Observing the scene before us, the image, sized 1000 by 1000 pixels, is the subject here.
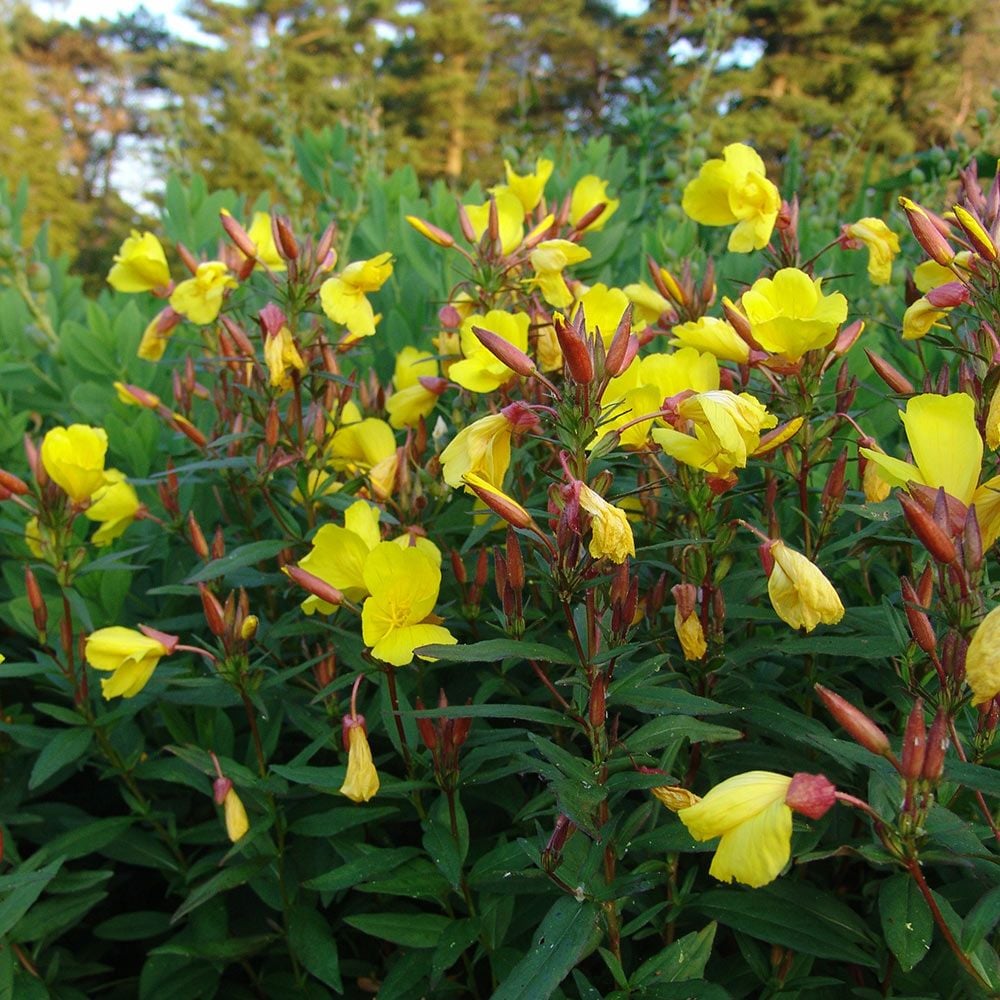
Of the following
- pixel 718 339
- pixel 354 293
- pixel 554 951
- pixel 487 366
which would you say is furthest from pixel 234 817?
pixel 718 339

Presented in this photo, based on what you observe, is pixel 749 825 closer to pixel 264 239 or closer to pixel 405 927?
pixel 405 927

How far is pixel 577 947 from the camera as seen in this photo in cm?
111

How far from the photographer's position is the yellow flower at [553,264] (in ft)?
5.45

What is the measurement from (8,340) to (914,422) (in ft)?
9.79

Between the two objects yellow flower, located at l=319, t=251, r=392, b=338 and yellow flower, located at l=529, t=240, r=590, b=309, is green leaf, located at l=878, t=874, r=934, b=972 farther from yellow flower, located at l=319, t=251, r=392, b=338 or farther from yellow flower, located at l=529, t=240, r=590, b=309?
yellow flower, located at l=319, t=251, r=392, b=338

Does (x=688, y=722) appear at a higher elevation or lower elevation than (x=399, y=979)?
higher

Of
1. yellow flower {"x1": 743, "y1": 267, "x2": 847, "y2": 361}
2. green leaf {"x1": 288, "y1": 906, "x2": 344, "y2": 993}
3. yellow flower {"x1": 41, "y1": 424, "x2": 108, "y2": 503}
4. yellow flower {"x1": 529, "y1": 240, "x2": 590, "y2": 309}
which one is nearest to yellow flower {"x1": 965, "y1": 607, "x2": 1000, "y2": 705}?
yellow flower {"x1": 743, "y1": 267, "x2": 847, "y2": 361}

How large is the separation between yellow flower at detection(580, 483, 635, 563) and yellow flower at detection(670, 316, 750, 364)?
40 cm

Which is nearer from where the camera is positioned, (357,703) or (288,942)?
(288,942)

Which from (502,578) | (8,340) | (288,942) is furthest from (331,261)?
(8,340)

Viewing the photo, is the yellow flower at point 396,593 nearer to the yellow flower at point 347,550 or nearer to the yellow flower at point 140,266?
the yellow flower at point 347,550

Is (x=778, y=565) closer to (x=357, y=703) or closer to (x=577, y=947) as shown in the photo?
(x=577, y=947)

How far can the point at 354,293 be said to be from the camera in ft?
5.52

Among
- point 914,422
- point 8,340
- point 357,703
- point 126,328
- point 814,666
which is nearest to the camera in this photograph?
point 914,422
